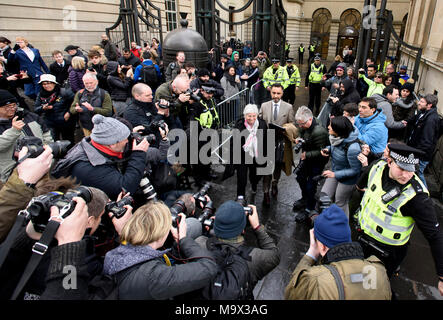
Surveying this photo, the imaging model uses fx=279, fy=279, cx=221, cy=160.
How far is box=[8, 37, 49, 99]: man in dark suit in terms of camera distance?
701 cm

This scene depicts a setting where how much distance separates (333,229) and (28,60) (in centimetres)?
836

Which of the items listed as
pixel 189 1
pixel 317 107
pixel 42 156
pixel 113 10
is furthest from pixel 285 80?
pixel 189 1

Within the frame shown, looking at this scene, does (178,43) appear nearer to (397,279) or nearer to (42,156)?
(42,156)

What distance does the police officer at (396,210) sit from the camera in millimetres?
2172

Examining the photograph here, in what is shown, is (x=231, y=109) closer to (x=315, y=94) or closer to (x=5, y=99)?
(x=315, y=94)

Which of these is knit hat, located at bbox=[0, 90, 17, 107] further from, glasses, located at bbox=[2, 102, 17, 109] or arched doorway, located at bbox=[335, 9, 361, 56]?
arched doorway, located at bbox=[335, 9, 361, 56]

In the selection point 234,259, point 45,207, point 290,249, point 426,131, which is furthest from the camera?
point 426,131

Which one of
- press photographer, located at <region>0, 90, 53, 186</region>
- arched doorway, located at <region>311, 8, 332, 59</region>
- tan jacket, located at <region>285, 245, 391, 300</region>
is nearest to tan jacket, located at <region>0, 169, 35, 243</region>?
press photographer, located at <region>0, 90, 53, 186</region>

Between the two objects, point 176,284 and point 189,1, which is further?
point 189,1

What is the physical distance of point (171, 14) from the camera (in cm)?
1844

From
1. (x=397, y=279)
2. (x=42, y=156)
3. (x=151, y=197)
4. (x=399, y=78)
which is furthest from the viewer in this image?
(x=399, y=78)

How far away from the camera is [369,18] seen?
7.74 metres

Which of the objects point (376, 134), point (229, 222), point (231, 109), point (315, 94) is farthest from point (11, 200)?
point (315, 94)
